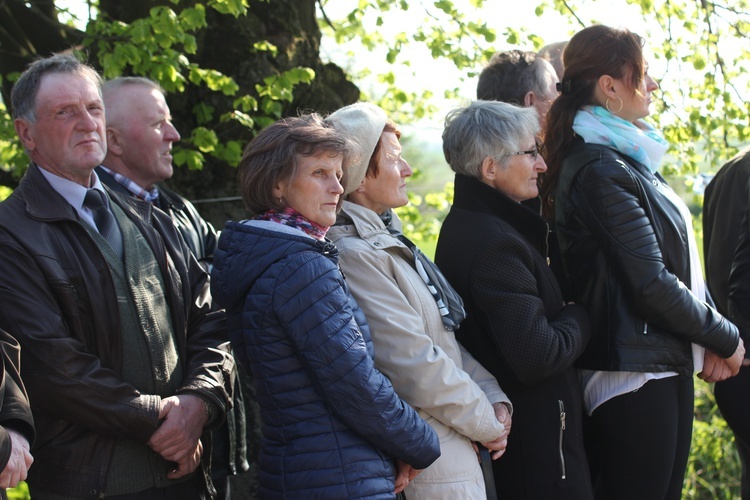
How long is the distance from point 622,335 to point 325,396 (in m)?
1.29

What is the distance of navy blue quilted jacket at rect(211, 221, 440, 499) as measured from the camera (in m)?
2.42

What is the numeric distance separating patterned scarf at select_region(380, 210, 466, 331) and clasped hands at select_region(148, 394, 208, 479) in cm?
87

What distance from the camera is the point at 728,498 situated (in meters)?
6.42

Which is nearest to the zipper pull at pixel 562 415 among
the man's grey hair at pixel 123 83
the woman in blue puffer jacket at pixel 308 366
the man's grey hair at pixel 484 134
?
the woman in blue puffer jacket at pixel 308 366

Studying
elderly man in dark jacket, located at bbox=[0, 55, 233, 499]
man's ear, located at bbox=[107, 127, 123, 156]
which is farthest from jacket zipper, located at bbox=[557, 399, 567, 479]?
man's ear, located at bbox=[107, 127, 123, 156]

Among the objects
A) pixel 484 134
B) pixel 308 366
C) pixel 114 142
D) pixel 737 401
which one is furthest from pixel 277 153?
pixel 737 401

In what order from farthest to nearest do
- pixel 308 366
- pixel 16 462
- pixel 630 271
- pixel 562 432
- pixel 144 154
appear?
pixel 144 154
pixel 630 271
pixel 562 432
pixel 308 366
pixel 16 462

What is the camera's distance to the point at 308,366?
8.02 feet

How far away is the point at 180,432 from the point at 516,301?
1213 mm

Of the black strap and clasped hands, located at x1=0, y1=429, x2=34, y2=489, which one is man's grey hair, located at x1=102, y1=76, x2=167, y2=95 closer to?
clasped hands, located at x1=0, y1=429, x2=34, y2=489

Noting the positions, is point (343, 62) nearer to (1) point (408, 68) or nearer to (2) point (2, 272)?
(1) point (408, 68)

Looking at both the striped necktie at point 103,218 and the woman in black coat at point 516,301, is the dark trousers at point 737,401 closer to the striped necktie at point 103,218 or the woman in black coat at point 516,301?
the woman in black coat at point 516,301

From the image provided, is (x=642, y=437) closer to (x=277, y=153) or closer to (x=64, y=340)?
(x=277, y=153)

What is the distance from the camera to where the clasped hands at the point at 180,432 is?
273 cm
